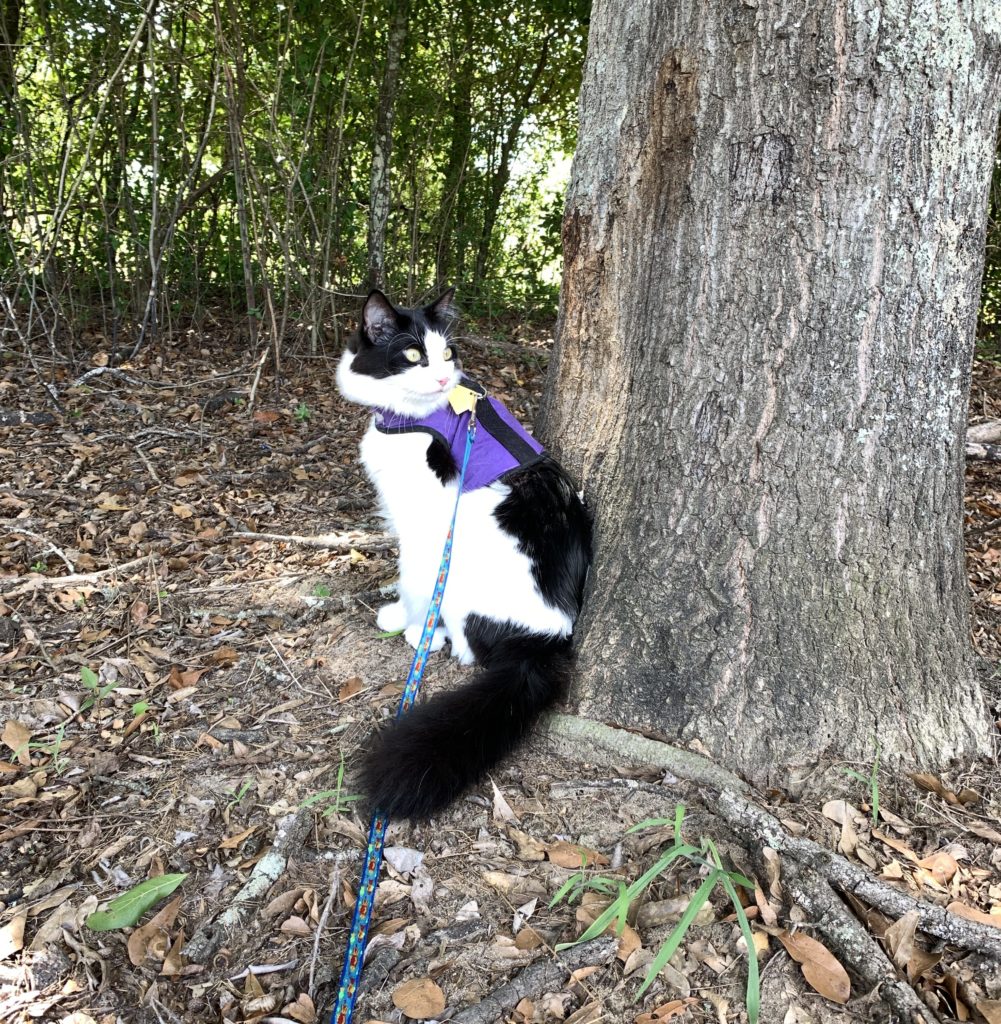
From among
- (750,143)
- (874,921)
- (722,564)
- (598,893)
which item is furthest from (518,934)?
(750,143)

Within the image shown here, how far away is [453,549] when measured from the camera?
2375 millimetres

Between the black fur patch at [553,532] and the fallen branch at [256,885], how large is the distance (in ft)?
3.11

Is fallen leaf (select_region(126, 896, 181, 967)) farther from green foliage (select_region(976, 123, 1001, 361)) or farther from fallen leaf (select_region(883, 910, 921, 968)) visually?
green foliage (select_region(976, 123, 1001, 361))

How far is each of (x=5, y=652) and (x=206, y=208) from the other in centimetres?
500

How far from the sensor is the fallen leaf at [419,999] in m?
1.37

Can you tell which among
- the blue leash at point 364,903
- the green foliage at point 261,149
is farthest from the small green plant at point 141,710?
the green foliage at point 261,149

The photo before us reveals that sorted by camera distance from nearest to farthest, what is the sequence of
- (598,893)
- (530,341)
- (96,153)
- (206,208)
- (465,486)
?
(598,893), (465,486), (96,153), (206,208), (530,341)

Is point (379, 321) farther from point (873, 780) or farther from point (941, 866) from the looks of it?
point (941, 866)

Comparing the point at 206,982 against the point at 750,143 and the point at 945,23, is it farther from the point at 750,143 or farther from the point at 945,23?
the point at 945,23

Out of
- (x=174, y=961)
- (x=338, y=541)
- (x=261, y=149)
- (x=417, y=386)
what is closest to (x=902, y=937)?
(x=174, y=961)

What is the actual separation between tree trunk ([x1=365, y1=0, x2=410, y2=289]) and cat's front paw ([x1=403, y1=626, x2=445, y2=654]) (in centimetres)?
387

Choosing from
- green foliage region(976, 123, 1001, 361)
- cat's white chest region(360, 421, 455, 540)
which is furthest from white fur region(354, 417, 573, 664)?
green foliage region(976, 123, 1001, 361)

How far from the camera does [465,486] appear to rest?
2.35 meters

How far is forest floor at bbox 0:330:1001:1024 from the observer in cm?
141
